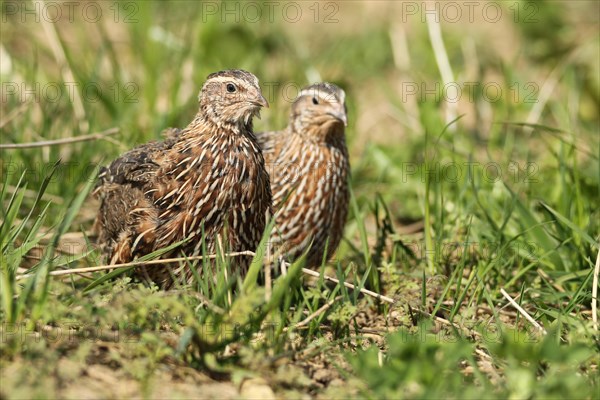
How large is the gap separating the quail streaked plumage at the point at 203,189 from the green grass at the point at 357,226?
0.24 meters

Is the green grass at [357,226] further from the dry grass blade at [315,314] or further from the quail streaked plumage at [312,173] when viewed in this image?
the quail streaked plumage at [312,173]

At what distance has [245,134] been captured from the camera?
15.6ft

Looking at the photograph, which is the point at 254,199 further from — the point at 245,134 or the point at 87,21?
the point at 87,21

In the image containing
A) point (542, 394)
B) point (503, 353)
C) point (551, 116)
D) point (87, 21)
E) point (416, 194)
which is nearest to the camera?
point (542, 394)

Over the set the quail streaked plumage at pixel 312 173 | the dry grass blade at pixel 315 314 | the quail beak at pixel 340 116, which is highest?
the quail beak at pixel 340 116

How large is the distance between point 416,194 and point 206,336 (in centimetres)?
322

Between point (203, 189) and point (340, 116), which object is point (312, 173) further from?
point (203, 189)

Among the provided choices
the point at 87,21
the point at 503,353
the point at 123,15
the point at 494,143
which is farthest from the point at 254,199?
the point at 87,21

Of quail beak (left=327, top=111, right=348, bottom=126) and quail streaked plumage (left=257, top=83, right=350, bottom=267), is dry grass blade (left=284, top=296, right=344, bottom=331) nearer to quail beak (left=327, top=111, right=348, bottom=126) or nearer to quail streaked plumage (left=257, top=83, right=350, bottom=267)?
quail streaked plumage (left=257, top=83, right=350, bottom=267)

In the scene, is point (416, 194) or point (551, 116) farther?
point (551, 116)

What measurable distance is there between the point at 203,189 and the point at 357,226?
5.12 ft

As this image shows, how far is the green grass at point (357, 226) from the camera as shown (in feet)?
11.5

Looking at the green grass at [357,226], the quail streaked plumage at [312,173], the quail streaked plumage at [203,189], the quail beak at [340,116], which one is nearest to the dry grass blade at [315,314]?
the green grass at [357,226]

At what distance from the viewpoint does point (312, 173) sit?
5.58 meters
